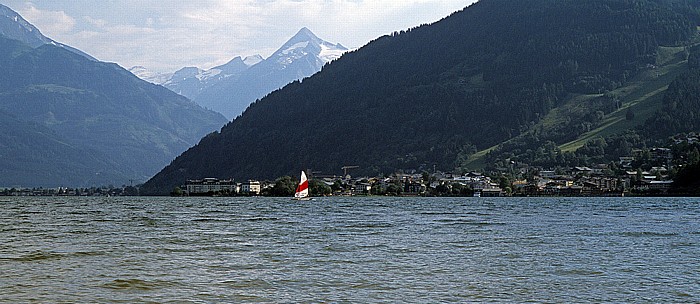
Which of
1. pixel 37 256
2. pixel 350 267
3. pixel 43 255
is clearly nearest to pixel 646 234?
pixel 350 267

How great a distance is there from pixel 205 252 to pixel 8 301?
51.3 feet

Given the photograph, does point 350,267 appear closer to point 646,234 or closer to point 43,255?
point 43,255

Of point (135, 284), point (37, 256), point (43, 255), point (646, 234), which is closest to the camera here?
point (135, 284)

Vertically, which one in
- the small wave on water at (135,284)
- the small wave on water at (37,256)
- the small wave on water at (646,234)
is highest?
the small wave on water at (646,234)

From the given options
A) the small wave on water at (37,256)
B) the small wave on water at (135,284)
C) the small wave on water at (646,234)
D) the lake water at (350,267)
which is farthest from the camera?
the small wave on water at (646,234)

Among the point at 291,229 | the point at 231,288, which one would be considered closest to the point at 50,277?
the point at 231,288

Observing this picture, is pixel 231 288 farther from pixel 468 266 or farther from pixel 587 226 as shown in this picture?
pixel 587 226

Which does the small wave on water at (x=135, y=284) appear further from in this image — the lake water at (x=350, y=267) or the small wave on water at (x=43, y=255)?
the small wave on water at (x=43, y=255)

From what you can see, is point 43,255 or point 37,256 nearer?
point 37,256

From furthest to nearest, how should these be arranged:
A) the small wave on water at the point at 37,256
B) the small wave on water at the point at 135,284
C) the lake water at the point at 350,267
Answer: the small wave on water at the point at 37,256, the small wave on water at the point at 135,284, the lake water at the point at 350,267

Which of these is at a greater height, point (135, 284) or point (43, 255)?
point (43, 255)

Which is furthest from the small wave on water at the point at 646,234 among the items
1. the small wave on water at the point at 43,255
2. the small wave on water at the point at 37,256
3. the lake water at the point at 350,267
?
the small wave on water at the point at 37,256

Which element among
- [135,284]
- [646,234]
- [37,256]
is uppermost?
[646,234]

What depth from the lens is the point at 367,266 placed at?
114 feet
